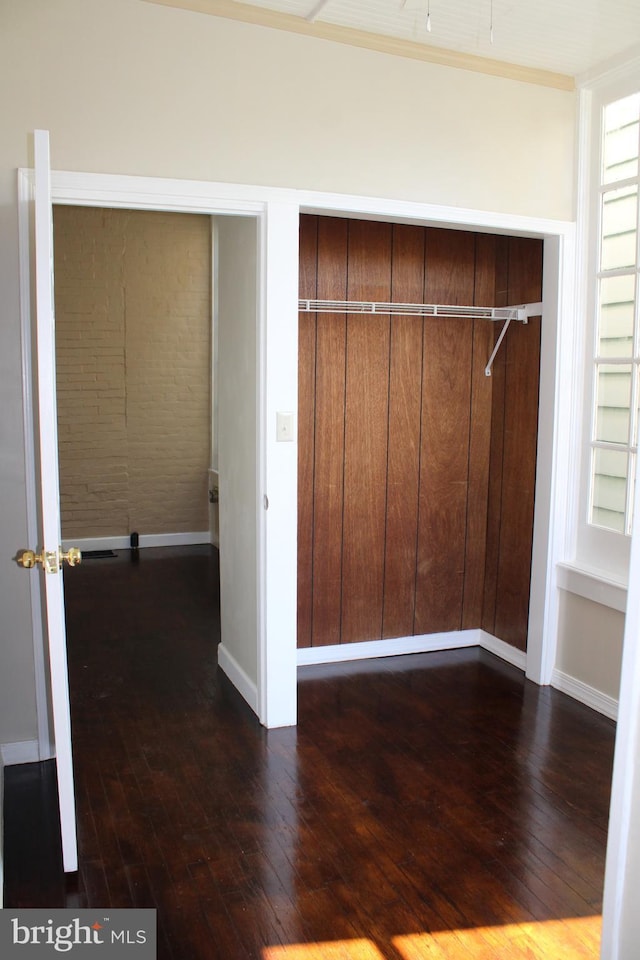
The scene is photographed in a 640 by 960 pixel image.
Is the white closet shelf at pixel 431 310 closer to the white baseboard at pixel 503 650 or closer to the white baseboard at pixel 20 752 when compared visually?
the white baseboard at pixel 503 650

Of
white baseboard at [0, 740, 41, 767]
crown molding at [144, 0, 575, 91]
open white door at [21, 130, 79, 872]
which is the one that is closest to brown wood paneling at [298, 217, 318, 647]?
crown molding at [144, 0, 575, 91]

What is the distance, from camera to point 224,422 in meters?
3.81

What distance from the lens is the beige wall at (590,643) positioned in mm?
3414

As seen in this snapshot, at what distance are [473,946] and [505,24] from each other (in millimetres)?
3098

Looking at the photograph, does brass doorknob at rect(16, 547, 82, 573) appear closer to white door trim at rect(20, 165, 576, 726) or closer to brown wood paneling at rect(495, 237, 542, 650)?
white door trim at rect(20, 165, 576, 726)

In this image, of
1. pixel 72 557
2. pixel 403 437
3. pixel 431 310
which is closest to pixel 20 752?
pixel 72 557

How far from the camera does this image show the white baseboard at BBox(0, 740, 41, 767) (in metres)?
2.90

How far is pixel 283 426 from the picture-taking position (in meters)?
3.17

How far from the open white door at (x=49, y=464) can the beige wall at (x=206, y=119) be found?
677mm

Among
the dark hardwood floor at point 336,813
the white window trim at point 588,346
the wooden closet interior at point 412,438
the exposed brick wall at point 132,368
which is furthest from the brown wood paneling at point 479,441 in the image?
the exposed brick wall at point 132,368

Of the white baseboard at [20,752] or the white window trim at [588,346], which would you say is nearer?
the white baseboard at [20,752]

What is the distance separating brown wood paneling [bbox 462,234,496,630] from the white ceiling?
969 millimetres

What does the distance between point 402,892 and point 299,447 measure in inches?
82.9

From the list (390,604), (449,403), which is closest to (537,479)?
(449,403)
